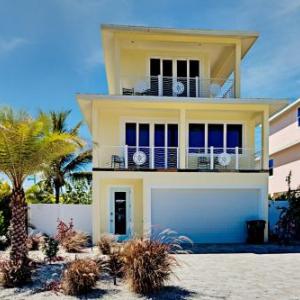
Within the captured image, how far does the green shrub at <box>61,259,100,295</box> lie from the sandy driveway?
21 centimetres

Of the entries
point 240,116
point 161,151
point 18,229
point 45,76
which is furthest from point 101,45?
point 18,229

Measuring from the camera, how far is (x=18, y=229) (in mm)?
10383

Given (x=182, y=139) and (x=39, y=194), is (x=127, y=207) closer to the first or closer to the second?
(x=182, y=139)

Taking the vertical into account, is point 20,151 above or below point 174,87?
below

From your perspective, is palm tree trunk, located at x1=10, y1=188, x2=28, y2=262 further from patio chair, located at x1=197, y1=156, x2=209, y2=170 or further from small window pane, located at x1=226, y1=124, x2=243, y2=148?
small window pane, located at x1=226, y1=124, x2=243, y2=148

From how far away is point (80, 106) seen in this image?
61.9 feet

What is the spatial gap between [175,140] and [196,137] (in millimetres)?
1180

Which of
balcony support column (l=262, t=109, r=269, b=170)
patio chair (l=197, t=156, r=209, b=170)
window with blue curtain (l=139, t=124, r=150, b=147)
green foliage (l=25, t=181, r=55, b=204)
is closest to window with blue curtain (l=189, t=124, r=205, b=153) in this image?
patio chair (l=197, t=156, r=209, b=170)

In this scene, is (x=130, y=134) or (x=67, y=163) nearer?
(x=130, y=134)

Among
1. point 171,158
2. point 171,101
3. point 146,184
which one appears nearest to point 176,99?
point 171,101

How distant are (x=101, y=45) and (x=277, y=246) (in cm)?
1346

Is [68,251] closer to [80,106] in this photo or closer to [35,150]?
[35,150]

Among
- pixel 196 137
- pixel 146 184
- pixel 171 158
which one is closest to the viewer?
pixel 146 184

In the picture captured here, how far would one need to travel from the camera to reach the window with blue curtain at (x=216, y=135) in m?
20.4
